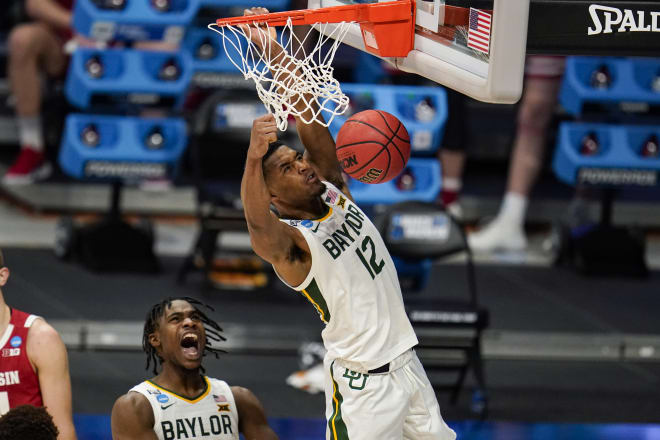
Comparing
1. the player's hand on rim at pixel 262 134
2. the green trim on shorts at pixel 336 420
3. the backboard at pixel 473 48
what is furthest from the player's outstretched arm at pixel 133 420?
the backboard at pixel 473 48

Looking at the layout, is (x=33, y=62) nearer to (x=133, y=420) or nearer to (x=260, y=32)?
(x=260, y=32)

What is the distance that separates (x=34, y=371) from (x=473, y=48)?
87.6 inches

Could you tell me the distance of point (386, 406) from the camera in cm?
488

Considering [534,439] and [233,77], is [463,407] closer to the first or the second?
[534,439]

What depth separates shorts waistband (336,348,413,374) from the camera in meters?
4.95

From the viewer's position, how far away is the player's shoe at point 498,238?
9250 millimetres

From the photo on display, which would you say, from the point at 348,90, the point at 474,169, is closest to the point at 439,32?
the point at 348,90

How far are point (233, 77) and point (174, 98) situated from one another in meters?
0.78

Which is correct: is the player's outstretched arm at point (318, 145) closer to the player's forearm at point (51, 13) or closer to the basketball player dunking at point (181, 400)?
the basketball player dunking at point (181, 400)

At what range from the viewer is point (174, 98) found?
8.47 metres

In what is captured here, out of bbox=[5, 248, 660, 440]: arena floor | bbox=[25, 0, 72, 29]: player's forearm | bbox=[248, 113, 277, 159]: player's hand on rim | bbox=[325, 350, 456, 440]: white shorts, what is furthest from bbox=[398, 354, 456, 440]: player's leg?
bbox=[25, 0, 72, 29]: player's forearm

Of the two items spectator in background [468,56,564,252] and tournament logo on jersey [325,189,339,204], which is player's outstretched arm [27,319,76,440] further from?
spectator in background [468,56,564,252]

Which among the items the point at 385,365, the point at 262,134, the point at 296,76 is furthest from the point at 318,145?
the point at 385,365

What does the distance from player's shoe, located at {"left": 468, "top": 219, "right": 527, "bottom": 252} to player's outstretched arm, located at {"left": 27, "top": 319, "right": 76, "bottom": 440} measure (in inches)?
188
